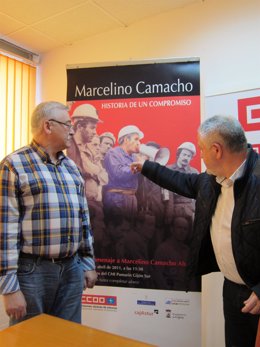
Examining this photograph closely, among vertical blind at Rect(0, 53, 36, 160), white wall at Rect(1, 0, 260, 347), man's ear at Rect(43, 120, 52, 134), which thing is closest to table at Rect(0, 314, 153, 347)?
man's ear at Rect(43, 120, 52, 134)

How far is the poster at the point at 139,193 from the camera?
6.61 ft

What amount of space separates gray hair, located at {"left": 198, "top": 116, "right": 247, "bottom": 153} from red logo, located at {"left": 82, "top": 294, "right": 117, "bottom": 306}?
47.9 inches

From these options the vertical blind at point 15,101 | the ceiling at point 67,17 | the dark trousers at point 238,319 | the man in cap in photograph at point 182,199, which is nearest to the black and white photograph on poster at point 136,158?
the man in cap in photograph at point 182,199

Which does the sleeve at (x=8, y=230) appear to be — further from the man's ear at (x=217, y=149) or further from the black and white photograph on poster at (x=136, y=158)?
the man's ear at (x=217, y=149)

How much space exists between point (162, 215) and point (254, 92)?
0.97 m

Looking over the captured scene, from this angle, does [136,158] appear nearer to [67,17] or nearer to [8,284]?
[8,284]

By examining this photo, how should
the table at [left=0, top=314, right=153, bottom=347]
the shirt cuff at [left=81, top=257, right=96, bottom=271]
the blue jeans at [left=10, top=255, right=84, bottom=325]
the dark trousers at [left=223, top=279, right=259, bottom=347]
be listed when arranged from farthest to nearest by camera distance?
1. the shirt cuff at [left=81, top=257, right=96, bottom=271]
2. the blue jeans at [left=10, top=255, right=84, bottom=325]
3. the dark trousers at [left=223, top=279, right=259, bottom=347]
4. the table at [left=0, top=314, right=153, bottom=347]

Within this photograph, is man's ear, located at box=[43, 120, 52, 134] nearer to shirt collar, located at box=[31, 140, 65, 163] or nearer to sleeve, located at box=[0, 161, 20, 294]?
shirt collar, located at box=[31, 140, 65, 163]

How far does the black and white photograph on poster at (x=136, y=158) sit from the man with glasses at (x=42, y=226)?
277 mm

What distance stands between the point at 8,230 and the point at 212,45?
2045 mm

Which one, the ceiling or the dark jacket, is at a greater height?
the ceiling

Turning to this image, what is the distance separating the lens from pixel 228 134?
145 cm

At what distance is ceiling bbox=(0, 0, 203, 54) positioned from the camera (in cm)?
259

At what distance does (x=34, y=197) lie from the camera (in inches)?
64.8
